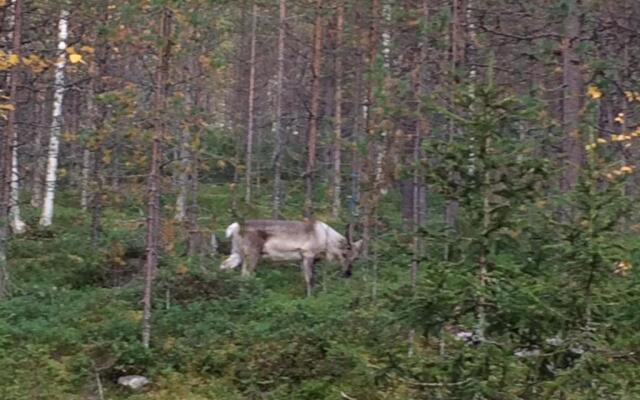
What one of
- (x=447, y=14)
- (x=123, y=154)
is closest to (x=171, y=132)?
(x=123, y=154)

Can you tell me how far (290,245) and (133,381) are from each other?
23.6 feet

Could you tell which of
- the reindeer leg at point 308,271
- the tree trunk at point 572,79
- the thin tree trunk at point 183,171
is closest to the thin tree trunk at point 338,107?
the reindeer leg at point 308,271

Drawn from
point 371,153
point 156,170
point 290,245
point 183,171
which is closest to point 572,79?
point 183,171

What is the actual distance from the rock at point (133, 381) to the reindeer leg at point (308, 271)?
517cm

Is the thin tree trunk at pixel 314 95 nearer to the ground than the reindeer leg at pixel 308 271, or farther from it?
farther from it

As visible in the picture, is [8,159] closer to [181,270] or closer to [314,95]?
[181,270]

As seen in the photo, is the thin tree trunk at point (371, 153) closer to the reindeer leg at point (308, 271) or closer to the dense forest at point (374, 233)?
the dense forest at point (374, 233)

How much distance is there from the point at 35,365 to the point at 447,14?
6922mm

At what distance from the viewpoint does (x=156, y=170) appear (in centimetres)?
1195

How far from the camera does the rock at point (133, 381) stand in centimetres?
1099

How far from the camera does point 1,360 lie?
10992mm

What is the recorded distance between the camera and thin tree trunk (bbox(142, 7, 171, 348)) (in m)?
11.8

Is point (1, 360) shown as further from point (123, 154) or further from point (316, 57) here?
point (316, 57)

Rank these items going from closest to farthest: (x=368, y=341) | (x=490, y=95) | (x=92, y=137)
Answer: (x=490, y=95)
(x=368, y=341)
(x=92, y=137)
